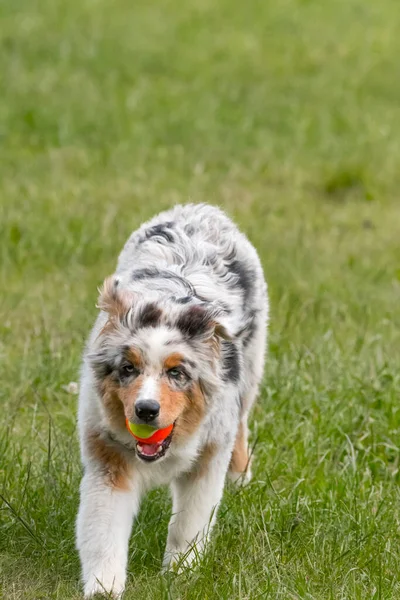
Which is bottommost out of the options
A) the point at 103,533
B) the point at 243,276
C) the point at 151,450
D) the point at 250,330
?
the point at 103,533

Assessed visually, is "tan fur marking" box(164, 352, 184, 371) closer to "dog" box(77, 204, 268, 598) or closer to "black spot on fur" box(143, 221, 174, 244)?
"dog" box(77, 204, 268, 598)

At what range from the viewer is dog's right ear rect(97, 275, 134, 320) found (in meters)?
4.69

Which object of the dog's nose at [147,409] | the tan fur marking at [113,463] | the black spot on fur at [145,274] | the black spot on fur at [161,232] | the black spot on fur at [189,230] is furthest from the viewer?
the black spot on fur at [189,230]

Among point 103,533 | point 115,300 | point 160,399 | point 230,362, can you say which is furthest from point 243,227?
point 160,399

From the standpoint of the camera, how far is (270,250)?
984cm

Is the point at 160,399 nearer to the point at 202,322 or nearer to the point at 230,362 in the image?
the point at 202,322

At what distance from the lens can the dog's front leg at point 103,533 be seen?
465 centimetres

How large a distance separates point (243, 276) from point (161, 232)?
452mm

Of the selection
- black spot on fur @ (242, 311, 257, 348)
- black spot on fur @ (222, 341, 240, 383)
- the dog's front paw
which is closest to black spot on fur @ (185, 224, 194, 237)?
black spot on fur @ (242, 311, 257, 348)

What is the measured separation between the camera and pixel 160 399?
4363 millimetres

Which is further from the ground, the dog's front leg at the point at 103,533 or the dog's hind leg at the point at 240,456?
the dog's front leg at the point at 103,533

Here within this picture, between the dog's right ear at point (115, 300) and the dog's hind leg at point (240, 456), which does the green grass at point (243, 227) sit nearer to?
the dog's hind leg at point (240, 456)

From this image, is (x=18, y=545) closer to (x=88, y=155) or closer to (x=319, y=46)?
(x=88, y=155)

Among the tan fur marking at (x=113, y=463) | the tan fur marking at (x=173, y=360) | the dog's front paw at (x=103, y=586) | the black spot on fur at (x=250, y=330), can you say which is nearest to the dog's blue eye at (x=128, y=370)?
the tan fur marking at (x=173, y=360)
